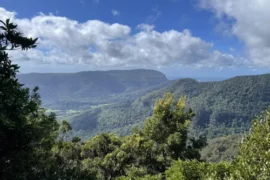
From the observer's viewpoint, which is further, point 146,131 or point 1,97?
point 146,131

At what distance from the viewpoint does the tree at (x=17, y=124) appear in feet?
43.1

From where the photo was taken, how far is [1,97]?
12.8 metres

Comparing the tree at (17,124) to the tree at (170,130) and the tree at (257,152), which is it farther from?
the tree at (170,130)

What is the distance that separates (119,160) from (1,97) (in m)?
29.4

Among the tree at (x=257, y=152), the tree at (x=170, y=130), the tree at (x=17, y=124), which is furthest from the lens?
the tree at (x=170, y=130)

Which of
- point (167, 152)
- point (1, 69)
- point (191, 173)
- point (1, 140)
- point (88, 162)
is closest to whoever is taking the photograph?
point (1, 69)

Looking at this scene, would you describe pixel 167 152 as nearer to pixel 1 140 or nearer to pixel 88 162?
pixel 88 162

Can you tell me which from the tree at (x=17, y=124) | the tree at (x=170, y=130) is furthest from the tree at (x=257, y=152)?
the tree at (x=170, y=130)

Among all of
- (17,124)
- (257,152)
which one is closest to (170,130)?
(257,152)

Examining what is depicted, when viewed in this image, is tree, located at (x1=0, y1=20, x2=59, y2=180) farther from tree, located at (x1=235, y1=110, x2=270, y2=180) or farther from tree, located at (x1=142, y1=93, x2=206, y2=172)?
tree, located at (x1=142, y1=93, x2=206, y2=172)

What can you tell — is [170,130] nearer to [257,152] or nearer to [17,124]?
[257,152]

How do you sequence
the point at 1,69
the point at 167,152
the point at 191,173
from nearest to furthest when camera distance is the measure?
the point at 1,69 < the point at 191,173 < the point at 167,152

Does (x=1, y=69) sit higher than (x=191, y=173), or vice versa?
(x=1, y=69)

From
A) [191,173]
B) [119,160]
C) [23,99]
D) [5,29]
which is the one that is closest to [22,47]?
[5,29]
